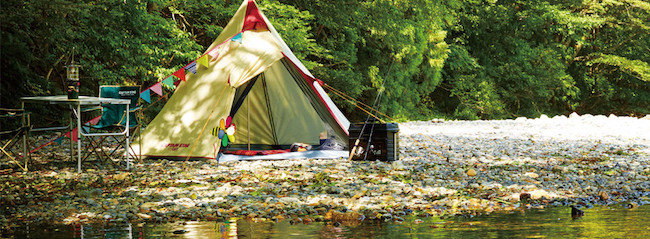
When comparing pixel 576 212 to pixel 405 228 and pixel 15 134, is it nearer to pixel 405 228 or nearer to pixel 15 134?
pixel 405 228

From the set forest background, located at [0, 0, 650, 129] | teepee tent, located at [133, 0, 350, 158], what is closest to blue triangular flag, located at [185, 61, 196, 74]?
teepee tent, located at [133, 0, 350, 158]

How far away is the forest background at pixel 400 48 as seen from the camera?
11.5 m

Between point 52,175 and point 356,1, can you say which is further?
point 356,1

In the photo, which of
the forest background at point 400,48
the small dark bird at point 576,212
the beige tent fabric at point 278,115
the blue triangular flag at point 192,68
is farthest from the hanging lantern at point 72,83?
the small dark bird at point 576,212

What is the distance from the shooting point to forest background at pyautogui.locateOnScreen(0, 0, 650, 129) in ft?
37.8

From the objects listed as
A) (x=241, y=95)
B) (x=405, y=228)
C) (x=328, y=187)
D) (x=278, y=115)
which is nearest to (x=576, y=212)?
(x=405, y=228)

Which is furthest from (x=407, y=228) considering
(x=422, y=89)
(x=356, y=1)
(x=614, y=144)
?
(x=422, y=89)

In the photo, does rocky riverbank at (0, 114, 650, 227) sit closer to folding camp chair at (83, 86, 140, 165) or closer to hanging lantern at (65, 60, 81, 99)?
folding camp chair at (83, 86, 140, 165)

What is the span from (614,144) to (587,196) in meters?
4.66

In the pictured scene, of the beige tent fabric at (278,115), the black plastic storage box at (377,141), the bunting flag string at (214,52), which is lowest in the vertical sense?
the black plastic storage box at (377,141)

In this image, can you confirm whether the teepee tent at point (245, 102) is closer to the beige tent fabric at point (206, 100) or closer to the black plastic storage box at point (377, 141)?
the beige tent fabric at point (206, 100)

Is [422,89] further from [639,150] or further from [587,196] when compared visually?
[587,196]

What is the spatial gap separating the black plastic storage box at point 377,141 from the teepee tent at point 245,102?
874mm

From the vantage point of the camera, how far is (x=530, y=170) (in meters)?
6.60
